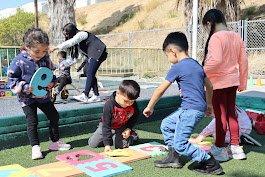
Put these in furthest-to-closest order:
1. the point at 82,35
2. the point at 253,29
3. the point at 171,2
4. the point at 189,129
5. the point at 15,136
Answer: the point at 171,2 < the point at 253,29 < the point at 82,35 < the point at 15,136 < the point at 189,129

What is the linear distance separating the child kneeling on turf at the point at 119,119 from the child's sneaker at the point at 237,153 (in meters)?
1.16

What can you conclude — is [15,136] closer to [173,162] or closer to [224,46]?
[173,162]

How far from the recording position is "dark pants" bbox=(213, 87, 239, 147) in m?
4.54

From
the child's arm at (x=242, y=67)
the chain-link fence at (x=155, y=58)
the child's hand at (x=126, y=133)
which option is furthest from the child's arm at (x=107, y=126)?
the chain-link fence at (x=155, y=58)

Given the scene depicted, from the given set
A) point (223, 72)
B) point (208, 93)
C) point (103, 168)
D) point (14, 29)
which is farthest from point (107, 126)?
point (14, 29)

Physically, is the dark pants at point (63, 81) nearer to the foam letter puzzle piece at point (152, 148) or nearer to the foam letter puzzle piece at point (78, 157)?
the foam letter puzzle piece at point (152, 148)

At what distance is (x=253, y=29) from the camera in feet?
61.5

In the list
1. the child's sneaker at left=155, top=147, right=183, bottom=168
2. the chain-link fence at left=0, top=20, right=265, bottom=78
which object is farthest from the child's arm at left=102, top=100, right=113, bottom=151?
the chain-link fence at left=0, top=20, right=265, bottom=78

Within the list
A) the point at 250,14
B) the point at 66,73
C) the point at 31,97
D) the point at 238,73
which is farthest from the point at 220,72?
the point at 250,14

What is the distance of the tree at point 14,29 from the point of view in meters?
36.9

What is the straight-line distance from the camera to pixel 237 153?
4.50m

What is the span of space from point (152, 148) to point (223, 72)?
121 centimetres

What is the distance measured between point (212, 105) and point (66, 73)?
4195 mm

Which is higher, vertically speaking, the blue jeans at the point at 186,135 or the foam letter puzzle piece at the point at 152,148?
the blue jeans at the point at 186,135
